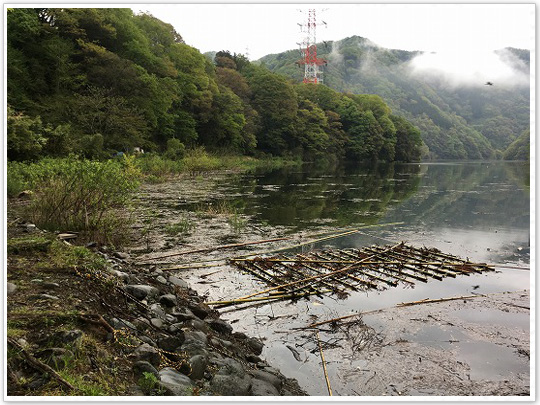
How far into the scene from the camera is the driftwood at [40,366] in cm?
313

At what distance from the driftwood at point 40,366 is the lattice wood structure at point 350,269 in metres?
4.12

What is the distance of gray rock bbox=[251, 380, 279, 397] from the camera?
4.11 metres

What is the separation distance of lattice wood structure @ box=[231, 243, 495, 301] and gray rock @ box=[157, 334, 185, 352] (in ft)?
8.56

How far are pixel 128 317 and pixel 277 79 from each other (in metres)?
64.7

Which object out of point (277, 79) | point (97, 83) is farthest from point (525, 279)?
point (277, 79)

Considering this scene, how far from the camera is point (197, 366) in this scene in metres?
4.07

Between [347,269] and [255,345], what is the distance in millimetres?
3479

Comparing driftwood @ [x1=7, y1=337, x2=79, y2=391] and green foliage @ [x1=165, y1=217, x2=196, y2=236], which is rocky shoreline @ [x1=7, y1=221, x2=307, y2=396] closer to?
driftwood @ [x1=7, y1=337, x2=79, y2=391]

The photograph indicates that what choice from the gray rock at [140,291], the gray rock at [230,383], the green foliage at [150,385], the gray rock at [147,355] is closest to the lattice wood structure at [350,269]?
the gray rock at [140,291]

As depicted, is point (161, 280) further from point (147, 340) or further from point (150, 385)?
point (150, 385)

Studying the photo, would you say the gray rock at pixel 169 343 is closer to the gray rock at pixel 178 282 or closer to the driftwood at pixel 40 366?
the driftwood at pixel 40 366

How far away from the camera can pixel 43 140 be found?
55.1ft

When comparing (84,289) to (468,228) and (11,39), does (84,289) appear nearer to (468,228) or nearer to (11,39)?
(468,228)

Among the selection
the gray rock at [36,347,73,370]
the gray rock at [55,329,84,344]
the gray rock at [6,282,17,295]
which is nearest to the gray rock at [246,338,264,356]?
the gray rock at [55,329,84,344]
